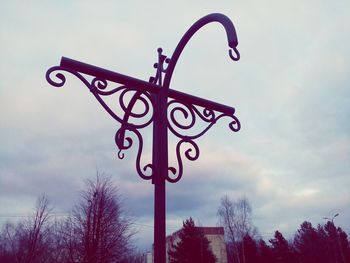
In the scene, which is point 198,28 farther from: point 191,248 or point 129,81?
point 191,248

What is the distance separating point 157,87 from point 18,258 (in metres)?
21.7

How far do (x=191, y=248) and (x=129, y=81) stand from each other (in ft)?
126

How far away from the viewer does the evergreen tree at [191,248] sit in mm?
37594

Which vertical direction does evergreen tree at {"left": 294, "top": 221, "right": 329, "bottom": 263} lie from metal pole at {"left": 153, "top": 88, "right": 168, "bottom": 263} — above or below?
above

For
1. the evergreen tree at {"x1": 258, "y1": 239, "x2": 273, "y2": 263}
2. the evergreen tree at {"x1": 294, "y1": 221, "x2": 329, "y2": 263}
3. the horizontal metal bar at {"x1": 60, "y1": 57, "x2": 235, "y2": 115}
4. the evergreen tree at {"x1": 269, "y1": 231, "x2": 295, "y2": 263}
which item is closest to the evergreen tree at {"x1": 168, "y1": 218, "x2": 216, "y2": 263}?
the evergreen tree at {"x1": 258, "y1": 239, "x2": 273, "y2": 263}

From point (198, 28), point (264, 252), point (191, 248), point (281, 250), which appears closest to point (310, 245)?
point (281, 250)

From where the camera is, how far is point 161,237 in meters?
2.16

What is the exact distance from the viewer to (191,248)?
38000mm

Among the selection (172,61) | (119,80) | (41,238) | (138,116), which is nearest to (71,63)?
(119,80)

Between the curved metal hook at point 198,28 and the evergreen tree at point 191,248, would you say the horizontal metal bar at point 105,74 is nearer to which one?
the curved metal hook at point 198,28

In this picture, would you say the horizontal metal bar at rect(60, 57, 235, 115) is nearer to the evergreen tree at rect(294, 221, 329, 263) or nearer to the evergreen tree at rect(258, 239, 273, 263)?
the evergreen tree at rect(258, 239, 273, 263)

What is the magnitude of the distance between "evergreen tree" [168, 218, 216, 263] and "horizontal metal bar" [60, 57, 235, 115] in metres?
37.6

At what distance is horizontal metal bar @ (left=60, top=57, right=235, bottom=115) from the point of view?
2357mm

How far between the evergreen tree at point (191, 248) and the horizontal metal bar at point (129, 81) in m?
37.6
